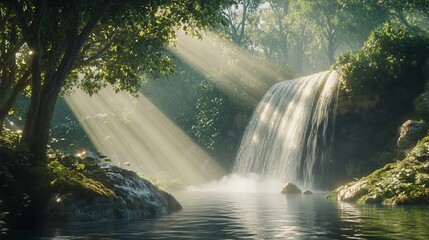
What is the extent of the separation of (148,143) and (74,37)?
1639 inches

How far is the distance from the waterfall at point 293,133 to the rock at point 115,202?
1754cm

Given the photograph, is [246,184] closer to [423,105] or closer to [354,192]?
[423,105]

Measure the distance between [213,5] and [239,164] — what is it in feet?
85.6

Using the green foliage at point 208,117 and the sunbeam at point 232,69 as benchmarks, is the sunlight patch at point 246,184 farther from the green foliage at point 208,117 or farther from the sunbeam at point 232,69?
the sunbeam at point 232,69

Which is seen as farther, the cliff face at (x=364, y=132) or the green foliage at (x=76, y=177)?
the cliff face at (x=364, y=132)

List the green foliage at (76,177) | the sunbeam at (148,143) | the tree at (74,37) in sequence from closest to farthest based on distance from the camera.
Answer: the green foliage at (76,177) < the tree at (74,37) < the sunbeam at (148,143)

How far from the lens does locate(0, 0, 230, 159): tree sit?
1593 cm

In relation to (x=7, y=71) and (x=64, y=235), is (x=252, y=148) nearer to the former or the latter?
(x=7, y=71)

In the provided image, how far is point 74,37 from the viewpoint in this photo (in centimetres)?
1686

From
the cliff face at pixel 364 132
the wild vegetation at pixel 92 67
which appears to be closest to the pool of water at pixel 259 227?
the wild vegetation at pixel 92 67

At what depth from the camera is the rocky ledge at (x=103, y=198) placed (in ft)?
43.5

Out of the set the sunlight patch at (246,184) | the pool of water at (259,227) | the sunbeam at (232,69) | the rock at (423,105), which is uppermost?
the sunbeam at (232,69)

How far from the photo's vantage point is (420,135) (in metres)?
23.5

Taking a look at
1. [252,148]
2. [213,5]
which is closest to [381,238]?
[213,5]
